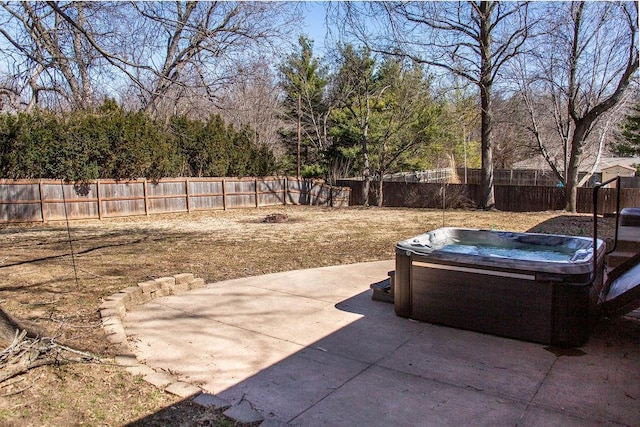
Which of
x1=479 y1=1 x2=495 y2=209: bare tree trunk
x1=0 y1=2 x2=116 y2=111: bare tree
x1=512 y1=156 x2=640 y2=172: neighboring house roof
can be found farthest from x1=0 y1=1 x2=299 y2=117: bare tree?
x1=512 y1=156 x2=640 y2=172: neighboring house roof

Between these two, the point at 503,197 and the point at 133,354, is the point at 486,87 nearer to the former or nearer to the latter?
the point at 503,197

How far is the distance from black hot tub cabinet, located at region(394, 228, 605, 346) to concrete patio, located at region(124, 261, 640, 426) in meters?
0.12

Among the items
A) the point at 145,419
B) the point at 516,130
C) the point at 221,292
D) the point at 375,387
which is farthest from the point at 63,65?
the point at 516,130

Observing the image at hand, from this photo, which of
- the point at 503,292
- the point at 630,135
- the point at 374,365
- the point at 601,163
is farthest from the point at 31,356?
the point at 601,163

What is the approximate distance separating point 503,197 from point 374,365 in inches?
717

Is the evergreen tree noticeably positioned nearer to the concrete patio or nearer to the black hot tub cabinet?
the black hot tub cabinet

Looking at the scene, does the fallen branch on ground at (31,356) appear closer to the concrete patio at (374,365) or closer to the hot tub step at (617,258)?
the concrete patio at (374,365)

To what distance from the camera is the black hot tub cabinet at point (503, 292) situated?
340 cm

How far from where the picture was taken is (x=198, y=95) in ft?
19.7

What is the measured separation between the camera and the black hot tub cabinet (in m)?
3.40

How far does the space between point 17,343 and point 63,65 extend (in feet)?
13.4

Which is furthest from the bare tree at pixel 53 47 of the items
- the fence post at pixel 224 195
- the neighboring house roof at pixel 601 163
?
the neighboring house roof at pixel 601 163

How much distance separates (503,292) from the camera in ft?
11.8

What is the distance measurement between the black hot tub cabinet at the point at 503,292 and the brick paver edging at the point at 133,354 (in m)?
2.03
